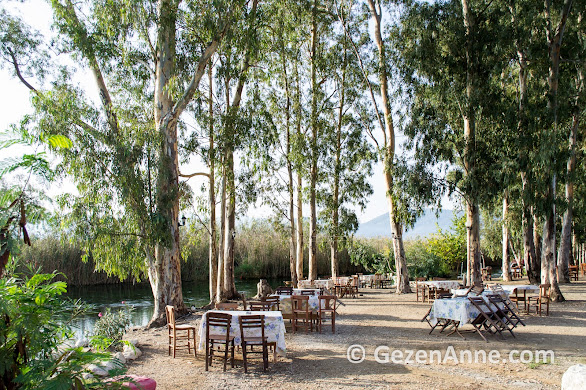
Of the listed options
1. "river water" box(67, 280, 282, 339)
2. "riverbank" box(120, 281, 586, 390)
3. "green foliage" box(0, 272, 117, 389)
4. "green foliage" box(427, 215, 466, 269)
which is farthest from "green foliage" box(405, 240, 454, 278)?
"green foliage" box(0, 272, 117, 389)

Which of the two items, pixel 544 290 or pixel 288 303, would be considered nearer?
pixel 288 303

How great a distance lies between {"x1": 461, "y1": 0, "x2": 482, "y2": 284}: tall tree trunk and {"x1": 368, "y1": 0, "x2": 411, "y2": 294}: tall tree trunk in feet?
9.52

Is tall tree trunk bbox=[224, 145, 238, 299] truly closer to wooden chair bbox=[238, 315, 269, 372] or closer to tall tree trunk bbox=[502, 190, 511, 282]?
wooden chair bbox=[238, 315, 269, 372]

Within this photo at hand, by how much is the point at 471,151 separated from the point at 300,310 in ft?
26.3

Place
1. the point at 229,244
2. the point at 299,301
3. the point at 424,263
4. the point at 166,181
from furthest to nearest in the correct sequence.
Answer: the point at 424,263, the point at 229,244, the point at 166,181, the point at 299,301

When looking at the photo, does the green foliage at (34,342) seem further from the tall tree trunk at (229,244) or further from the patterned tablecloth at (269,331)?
the tall tree trunk at (229,244)

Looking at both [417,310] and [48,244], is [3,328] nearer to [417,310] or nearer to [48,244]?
[417,310]

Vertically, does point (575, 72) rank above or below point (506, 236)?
above

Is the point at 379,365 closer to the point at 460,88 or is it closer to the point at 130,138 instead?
the point at 130,138

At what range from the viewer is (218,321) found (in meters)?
6.72

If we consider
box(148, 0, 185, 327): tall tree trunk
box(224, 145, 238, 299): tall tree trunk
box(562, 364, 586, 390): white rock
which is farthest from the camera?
box(224, 145, 238, 299): tall tree trunk

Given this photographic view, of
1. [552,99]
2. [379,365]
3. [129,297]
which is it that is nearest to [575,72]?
[552,99]

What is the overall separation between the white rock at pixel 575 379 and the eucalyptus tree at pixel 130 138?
28.4ft

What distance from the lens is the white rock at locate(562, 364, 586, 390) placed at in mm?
4059
